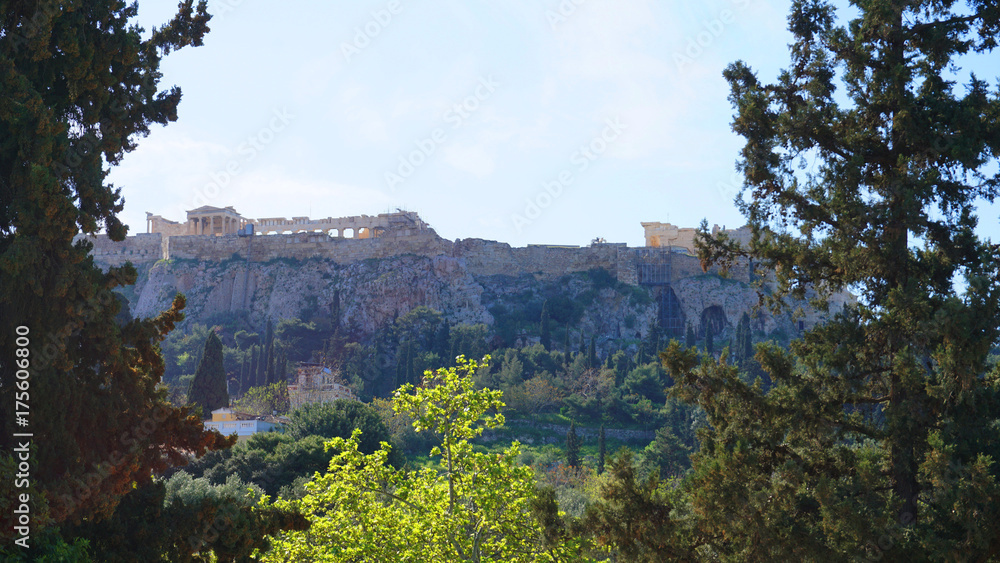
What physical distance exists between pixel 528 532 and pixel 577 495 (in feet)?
44.1

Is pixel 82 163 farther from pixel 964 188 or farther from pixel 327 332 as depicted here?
pixel 327 332

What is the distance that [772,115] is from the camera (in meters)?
9.55

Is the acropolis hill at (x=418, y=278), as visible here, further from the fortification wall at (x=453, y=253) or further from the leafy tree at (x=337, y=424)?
the leafy tree at (x=337, y=424)

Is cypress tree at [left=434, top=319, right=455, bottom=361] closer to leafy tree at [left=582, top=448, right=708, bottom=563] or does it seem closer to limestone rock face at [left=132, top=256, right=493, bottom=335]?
limestone rock face at [left=132, top=256, right=493, bottom=335]

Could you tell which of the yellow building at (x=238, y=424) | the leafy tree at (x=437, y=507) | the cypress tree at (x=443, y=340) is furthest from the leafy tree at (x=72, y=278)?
the cypress tree at (x=443, y=340)

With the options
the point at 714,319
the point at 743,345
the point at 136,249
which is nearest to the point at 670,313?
the point at 714,319

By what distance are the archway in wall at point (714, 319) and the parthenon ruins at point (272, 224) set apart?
68.8 ft

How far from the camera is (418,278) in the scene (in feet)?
201

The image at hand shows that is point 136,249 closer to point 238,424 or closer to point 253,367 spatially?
point 253,367

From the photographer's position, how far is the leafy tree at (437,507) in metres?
11.3

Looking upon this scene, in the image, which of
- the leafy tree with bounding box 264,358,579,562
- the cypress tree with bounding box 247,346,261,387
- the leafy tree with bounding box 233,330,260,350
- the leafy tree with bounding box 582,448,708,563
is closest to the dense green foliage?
the leafy tree with bounding box 264,358,579,562

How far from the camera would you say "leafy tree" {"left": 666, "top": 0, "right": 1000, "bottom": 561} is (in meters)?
7.53

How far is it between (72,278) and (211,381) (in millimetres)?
30377

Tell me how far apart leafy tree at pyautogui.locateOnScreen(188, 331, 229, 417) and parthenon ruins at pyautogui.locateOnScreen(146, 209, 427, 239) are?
2866 cm
